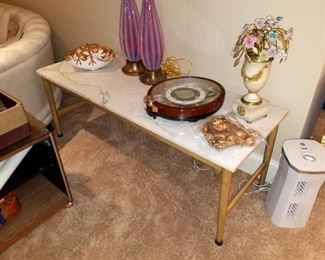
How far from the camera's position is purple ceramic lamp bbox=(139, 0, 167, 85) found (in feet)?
4.64

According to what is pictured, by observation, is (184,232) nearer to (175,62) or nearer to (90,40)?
(175,62)

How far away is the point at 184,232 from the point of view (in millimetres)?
1410

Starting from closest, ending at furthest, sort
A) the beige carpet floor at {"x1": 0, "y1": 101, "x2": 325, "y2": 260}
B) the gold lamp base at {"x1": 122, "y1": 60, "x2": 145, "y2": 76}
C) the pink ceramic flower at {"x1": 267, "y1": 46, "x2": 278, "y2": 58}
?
1. the pink ceramic flower at {"x1": 267, "y1": 46, "x2": 278, "y2": 58}
2. the beige carpet floor at {"x1": 0, "y1": 101, "x2": 325, "y2": 260}
3. the gold lamp base at {"x1": 122, "y1": 60, "x2": 145, "y2": 76}

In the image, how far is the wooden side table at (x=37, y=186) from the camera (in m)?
1.31

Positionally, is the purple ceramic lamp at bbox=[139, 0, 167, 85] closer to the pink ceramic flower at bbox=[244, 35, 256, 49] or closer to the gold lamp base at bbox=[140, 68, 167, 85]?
the gold lamp base at bbox=[140, 68, 167, 85]

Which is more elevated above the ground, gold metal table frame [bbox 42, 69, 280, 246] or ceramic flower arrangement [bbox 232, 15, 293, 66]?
ceramic flower arrangement [bbox 232, 15, 293, 66]

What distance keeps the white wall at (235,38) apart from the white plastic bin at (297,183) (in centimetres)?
20

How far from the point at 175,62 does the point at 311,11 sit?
0.74 meters

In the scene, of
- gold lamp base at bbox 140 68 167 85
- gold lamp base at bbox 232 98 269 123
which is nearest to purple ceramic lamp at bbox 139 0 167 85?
gold lamp base at bbox 140 68 167 85

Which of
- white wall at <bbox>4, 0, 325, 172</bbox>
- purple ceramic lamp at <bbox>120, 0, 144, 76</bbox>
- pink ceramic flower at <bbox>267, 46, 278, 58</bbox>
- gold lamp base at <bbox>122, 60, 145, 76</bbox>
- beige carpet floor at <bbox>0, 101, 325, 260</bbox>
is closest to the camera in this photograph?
pink ceramic flower at <bbox>267, 46, 278, 58</bbox>

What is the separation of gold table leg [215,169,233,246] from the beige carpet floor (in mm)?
63

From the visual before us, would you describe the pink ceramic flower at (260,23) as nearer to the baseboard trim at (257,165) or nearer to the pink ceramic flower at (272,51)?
the pink ceramic flower at (272,51)

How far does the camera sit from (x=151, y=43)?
4.82 feet

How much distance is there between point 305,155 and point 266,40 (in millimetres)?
508
